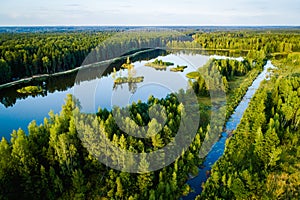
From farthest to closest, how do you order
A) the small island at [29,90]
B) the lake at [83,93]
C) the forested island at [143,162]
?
the small island at [29,90], the lake at [83,93], the forested island at [143,162]

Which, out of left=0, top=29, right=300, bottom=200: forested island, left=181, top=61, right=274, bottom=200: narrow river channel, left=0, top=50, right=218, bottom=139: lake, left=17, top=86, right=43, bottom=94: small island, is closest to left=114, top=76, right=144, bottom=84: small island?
left=0, top=50, right=218, bottom=139: lake

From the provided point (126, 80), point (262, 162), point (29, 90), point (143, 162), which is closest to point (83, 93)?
point (126, 80)

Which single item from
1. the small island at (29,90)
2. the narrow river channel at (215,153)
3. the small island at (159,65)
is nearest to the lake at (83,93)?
the small island at (29,90)

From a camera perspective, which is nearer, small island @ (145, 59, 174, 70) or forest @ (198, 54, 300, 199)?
forest @ (198, 54, 300, 199)

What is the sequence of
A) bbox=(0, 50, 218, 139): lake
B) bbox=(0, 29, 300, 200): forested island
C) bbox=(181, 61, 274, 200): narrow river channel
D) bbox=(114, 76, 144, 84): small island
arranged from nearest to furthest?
1. bbox=(0, 29, 300, 200): forested island
2. bbox=(181, 61, 274, 200): narrow river channel
3. bbox=(0, 50, 218, 139): lake
4. bbox=(114, 76, 144, 84): small island

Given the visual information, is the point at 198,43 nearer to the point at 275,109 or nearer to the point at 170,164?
the point at 275,109

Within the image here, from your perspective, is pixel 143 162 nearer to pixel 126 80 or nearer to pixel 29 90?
pixel 126 80

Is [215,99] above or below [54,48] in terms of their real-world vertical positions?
below

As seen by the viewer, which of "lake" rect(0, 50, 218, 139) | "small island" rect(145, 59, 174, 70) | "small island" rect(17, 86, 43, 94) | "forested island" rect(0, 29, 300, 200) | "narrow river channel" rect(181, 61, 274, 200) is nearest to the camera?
"forested island" rect(0, 29, 300, 200)

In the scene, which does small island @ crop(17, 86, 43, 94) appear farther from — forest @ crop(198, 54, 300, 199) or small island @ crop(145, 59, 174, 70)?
forest @ crop(198, 54, 300, 199)

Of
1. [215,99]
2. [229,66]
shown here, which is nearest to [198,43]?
[229,66]

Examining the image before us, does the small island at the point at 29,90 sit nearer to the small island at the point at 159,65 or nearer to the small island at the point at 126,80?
the small island at the point at 126,80
